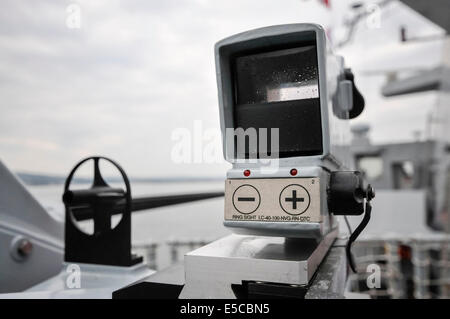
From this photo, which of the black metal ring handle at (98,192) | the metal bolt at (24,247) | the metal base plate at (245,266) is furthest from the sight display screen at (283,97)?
the metal bolt at (24,247)

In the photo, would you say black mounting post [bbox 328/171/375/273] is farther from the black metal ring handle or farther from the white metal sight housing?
the black metal ring handle

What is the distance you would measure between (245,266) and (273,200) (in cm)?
16

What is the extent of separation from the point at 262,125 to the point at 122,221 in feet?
1.77

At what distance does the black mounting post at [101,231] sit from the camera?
0.99 metres

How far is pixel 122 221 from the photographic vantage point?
98 cm

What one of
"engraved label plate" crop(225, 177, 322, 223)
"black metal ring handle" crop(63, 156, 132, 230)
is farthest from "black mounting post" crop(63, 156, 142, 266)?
"engraved label plate" crop(225, 177, 322, 223)

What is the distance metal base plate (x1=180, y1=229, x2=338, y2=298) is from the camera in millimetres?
651

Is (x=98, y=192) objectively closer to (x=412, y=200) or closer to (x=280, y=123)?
(x=280, y=123)

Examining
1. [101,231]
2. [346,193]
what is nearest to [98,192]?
[101,231]

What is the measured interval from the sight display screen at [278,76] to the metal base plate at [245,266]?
1.18 ft

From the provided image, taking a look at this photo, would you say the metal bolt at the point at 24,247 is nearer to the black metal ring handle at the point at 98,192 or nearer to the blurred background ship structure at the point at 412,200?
the black metal ring handle at the point at 98,192

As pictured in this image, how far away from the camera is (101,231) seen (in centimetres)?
101

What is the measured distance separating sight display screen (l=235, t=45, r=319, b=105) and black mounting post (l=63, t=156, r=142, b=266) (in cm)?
48
